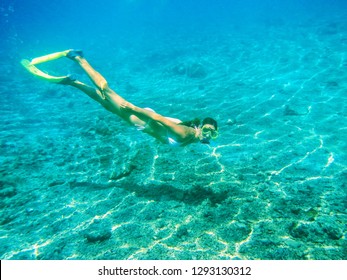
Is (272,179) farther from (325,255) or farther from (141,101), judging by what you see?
(141,101)

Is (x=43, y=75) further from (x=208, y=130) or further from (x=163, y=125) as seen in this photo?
(x=208, y=130)

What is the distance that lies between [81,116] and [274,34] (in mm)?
25959

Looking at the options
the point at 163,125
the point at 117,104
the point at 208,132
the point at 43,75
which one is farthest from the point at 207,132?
the point at 43,75

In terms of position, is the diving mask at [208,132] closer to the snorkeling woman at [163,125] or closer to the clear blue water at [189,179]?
the snorkeling woman at [163,125]

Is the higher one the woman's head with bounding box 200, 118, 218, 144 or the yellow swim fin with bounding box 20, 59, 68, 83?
the yellow swim fin with bounding box 20, 59, 68, 83

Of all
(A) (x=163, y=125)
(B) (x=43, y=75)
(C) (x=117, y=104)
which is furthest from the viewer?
(B) (x=43, y=75)

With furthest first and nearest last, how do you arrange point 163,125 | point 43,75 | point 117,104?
point 43,75 < point 117,104 < point 163,125

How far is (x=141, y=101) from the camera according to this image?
14875mm

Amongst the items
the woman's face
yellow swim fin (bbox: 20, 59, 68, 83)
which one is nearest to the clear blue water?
the woman's face

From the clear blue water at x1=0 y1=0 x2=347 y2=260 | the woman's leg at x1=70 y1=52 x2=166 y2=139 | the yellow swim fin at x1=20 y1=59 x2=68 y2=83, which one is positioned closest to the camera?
the clear blue water at x1=0 y1=0 x2=347 y2=260

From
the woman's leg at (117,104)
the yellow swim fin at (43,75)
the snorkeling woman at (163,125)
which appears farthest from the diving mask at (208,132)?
the yellow swim fin at (43,75)

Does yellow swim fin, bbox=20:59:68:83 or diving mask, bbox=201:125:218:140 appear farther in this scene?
yellow swim fin, bbox=20:59:68:83

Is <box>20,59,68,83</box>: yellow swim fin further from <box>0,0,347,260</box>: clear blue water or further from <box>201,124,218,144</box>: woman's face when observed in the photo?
<box>201,124,218,144</box>: woman's face
